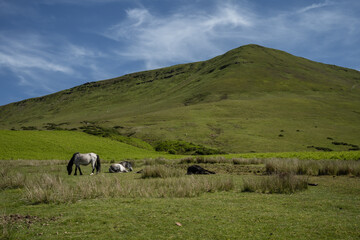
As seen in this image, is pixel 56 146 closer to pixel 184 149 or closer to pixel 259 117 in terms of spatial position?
pixel 184 149

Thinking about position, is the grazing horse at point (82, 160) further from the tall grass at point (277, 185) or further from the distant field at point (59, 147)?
the distant field at point (59, 147)

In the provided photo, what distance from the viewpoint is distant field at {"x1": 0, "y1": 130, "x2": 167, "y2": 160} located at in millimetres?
37531

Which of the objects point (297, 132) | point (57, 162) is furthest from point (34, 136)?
point (297, 132)

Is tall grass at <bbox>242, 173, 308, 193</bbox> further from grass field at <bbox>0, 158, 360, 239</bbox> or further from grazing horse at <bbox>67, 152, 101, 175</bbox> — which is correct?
grazing horse at <bbox>67, 152, 101, 175</bbox>

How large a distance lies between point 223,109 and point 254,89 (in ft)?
153

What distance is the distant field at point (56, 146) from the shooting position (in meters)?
37.5

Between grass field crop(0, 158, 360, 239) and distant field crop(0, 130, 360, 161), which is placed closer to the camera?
grass field crop(0, 158, 360, 239)

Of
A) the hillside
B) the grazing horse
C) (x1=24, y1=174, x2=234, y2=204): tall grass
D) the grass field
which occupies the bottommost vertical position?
the grass field

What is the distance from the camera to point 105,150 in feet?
146

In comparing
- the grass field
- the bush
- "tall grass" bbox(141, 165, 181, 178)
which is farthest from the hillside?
the grass field

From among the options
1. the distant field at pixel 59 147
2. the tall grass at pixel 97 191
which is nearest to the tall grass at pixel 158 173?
the tall grass at pixel 97 191

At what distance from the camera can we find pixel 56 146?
4222 centimetres

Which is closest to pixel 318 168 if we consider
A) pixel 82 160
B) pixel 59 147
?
pixel 82 160

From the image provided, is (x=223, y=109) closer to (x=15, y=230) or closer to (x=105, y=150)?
(x=105, y=150)
